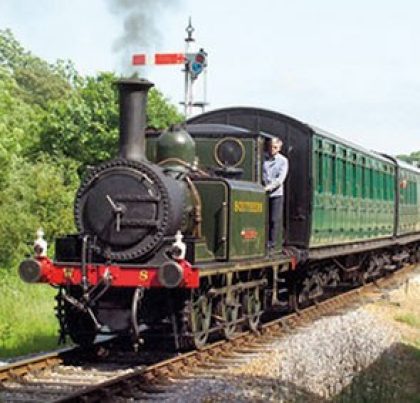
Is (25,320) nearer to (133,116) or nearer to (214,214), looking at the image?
(214,214)

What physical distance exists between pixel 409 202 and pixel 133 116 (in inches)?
726

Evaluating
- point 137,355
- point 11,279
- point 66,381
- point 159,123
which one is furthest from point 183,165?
point 159,123

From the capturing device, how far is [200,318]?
10.9 m

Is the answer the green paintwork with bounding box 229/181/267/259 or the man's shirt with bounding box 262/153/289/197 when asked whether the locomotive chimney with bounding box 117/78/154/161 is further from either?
the man's shirt with bounding box 262/153/289/197

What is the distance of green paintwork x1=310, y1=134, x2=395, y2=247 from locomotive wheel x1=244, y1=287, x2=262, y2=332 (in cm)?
205

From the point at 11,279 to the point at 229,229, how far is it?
9.39 meters

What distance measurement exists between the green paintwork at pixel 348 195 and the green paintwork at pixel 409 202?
2027mm

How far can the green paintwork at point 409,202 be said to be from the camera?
2581 centimetres

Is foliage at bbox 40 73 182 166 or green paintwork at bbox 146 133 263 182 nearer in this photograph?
green paintwork at bbox 146 133 263 182

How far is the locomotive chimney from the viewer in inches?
408

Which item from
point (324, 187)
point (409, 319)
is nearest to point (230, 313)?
point (324, 187)

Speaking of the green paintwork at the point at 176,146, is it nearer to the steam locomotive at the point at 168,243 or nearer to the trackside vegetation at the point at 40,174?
the steam locomotive at the point at 168,243

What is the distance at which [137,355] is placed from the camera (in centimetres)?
1103

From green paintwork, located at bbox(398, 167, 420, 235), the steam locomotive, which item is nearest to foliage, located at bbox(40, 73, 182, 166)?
green paintwork, located at bbox(398, 167, 420, 235)
